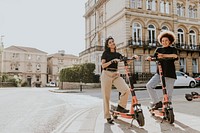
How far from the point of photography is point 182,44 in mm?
32281

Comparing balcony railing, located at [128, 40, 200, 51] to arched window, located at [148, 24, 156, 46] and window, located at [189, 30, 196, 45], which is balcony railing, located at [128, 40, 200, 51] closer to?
arched window, located at [148, 24, 156, 46]

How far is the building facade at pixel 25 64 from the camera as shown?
68.2 m

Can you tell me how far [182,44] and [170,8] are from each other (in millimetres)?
5320

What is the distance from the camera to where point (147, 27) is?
100 feet

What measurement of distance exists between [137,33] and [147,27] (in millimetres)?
1718

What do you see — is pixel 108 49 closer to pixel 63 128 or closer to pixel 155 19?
pixel 63 128

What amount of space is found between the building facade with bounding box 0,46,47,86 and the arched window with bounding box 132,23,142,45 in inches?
1748

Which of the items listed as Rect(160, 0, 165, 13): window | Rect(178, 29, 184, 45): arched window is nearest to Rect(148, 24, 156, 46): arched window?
Rect(160, 0, 165, 13): window

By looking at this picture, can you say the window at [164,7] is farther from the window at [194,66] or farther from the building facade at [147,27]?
the window at [194,66]

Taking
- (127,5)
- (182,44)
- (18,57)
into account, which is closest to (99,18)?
(127,5)

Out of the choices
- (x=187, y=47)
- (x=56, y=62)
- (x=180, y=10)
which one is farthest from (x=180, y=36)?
(x=56, y=62)

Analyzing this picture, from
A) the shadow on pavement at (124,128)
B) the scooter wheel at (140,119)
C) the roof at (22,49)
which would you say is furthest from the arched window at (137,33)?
the roof at (22,49)

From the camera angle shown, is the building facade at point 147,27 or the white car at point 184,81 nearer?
the white car at point 184,81

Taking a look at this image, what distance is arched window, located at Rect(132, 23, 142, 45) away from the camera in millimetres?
29706
